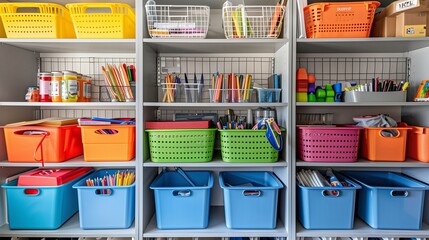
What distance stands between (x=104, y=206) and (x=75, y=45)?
1.06 m

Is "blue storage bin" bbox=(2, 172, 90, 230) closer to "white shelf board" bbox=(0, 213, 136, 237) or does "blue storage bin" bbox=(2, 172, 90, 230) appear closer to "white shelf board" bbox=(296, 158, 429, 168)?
"white shelf board" bbox=(0, 213, 136, 237)

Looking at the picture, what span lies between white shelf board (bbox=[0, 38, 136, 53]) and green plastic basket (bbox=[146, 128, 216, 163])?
1.97ft

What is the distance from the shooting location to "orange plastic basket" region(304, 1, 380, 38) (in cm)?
159

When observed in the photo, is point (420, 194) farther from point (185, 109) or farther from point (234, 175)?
point (185, 109)

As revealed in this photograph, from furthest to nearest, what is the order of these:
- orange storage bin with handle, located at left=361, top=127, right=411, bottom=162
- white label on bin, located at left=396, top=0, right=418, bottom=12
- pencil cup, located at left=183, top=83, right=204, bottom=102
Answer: pencil cup, located at left=183, top=83, right=204, bottom=102, orange storage bin with handle, located at left=361, top=127, right=411, bottom=162, white label on bin, located at left=396, top=0, right=418, bottom=12

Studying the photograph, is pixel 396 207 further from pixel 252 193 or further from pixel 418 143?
pixel 252 193

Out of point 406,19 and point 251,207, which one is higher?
point 406,19

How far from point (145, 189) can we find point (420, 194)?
1700 millimetres

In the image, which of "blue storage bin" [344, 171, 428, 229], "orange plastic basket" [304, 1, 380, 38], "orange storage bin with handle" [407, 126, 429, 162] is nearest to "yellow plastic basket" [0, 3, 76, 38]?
"orange plastic basket" [304, 1, 380, 38]

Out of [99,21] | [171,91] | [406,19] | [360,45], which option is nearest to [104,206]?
[171,91]

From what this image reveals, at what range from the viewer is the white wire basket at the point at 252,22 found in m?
1.61

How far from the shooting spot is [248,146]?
63.8 inches

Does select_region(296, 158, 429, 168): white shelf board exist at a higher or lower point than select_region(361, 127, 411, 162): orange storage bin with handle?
lower

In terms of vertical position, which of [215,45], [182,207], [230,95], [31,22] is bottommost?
[182,207]
